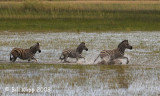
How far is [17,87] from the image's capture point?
474 inches

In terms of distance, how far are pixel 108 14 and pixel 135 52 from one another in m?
17.3

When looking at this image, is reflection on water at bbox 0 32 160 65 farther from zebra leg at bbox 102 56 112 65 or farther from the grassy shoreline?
the grassy shoreline

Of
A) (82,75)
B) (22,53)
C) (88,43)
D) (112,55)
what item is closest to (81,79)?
(82,75)

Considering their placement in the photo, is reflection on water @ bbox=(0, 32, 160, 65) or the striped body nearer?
the striped body

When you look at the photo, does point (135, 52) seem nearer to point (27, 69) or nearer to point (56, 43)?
point (56, 43)

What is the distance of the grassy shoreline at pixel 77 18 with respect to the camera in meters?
32.1

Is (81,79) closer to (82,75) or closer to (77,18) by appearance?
(82,75)

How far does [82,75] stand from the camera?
13906 millimetres

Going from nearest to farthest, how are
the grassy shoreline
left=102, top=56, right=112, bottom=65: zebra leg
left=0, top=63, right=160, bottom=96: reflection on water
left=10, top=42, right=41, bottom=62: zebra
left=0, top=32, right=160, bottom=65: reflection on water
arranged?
left=0, top=63, right=160, bottom=96: reflection on water, left=102, top=56, right=112, bottom=65: zebra leg, left=10, top=42, right=41, bottom=62: zebra, left=0, top=32, right=160, bottom=65: reflection on water, the grassy shoreline

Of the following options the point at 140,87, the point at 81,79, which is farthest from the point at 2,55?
the point at 140,87

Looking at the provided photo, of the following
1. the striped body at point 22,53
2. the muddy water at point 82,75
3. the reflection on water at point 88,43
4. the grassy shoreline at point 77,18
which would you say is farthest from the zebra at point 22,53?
the grassy shoreline at point 77,18

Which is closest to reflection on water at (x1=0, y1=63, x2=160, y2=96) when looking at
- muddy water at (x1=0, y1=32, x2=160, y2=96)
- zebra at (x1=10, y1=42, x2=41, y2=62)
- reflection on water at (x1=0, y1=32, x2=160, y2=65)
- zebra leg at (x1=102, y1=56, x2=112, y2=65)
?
muddy water at (x1=0, y1=32, x2=160, y2=96)

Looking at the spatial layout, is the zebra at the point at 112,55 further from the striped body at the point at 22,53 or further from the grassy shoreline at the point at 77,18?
the grassy shoreline at the point at 77,18

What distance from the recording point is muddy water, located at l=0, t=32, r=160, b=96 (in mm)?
11648
